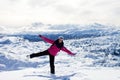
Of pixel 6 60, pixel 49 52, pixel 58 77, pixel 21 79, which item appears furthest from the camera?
pixel 6 60

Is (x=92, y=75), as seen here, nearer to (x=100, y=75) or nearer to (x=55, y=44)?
(x=100, y=75)

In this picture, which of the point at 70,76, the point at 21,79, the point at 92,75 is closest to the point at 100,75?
→ the point at 92,75

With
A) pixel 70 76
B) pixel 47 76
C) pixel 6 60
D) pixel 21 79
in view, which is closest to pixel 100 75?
pixel 70 76

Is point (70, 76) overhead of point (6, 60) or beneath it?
overhead

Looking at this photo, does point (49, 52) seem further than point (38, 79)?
Yes

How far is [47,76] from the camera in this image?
597 inches

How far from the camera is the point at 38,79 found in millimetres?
14094

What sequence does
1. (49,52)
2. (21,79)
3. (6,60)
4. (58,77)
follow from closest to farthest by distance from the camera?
1. (21,79)
2. (58,77)
3. (49,52)
4. (6,60)

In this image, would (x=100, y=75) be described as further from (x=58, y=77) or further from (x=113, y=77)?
(x=58, y=77)

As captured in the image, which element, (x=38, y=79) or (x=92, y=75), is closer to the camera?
(x=38, y=79)

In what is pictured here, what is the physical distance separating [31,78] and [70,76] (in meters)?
2.04

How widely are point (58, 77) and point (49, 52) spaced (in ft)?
5.47

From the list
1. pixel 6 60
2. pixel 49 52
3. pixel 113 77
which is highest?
pixel 49 52

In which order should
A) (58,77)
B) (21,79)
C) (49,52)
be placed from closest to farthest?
(21,79) < (58,77) < (49,52)
